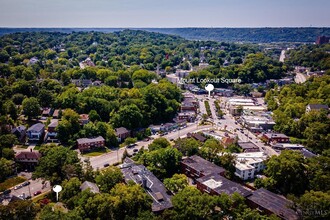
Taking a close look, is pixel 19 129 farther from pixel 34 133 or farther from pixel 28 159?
pixel 28 159

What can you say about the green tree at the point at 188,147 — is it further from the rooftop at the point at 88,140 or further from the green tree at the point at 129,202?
the green tree at the point at 129,202

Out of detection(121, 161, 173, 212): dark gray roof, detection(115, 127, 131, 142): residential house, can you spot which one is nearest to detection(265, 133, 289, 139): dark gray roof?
detection(115, 127, 131, 142): residential house

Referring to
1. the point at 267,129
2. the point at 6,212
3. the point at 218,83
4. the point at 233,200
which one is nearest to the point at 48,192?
the point at 6,212

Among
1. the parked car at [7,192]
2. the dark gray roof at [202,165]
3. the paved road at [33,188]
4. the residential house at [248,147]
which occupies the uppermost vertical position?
the dark gray roof at [202,165]

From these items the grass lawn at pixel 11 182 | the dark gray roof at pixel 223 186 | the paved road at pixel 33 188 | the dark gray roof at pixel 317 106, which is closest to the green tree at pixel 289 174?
the dark gray roof at pixel 223 186

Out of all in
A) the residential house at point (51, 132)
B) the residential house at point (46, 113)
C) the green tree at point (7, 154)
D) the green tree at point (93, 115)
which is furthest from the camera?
the residential house at point (46, 113)
